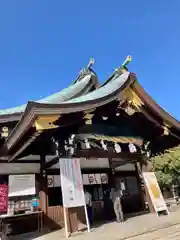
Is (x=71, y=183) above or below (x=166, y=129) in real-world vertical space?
below

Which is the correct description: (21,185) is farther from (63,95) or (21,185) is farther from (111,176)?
(111,176)

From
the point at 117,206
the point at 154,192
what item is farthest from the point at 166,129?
the point at 117,206

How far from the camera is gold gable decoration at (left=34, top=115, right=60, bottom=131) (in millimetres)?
5746

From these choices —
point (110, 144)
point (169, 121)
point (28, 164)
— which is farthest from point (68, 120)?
point (169, 121)

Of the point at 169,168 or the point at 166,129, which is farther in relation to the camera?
the point at 169,168

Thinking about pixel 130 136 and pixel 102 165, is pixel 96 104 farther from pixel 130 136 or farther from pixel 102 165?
pixel 102 165

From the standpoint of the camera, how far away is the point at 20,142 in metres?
6.77

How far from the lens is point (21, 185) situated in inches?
326

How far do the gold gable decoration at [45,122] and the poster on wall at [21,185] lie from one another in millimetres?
3364

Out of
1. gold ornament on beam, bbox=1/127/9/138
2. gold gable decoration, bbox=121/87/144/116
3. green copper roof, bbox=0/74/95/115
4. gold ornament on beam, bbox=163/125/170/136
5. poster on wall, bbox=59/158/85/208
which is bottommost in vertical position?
poster on wall, bbox=59/158/85/208

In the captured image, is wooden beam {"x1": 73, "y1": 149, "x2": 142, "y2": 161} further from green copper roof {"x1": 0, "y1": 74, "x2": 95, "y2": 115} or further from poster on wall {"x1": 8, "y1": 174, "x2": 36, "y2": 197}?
poster on wall {"x1": 8, "y1": 174, "x2": 36, "y2": 197}

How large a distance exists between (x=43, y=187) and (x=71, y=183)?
2229mm

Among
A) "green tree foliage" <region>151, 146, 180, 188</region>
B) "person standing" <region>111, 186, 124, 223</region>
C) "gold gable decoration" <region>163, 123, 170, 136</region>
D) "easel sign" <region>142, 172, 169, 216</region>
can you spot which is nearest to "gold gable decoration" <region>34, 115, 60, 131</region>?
"person standing" <region>111, 186, 124, 223</region>

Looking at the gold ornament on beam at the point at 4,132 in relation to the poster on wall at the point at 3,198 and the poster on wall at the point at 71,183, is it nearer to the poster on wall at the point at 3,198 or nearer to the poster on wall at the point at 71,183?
the poster on wall at the point at 3,198
